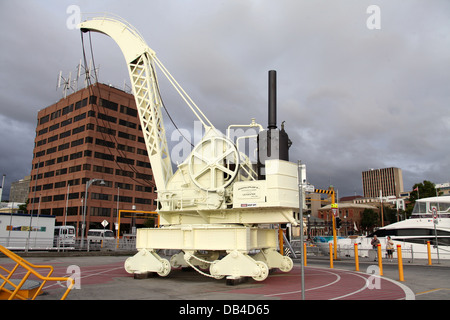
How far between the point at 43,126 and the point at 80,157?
22.3 m

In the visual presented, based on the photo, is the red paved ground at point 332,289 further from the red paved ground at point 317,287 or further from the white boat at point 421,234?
the white boat at point 421,234

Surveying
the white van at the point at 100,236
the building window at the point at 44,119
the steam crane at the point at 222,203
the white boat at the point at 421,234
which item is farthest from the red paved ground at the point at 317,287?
the building window at the point at 44,119

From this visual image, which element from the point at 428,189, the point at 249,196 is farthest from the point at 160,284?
the point at 428,189

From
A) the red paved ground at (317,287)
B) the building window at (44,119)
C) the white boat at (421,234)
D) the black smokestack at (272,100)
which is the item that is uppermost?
the building window at (44,119)

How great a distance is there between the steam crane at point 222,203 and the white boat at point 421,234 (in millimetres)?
13935

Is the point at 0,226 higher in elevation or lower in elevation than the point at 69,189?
lower

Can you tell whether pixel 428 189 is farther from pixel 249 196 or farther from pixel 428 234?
pixel 249 196

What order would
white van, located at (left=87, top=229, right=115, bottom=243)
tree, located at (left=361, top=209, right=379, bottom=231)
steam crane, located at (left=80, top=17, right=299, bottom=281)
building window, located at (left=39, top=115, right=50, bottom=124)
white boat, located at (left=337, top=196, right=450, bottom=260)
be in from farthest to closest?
1. tree, located at (left=361, top=209, right=379, bottom=231)
2. building window, located at (left=39, top=115, right=50, bottom=124)
3. white van, located at (left=87, top=229, right=115, bottom=243)
4. white boat, located at (left=337, top=196, right=450, bottom=260)
5. steam crane, located at (left=80, top=17, right=299, bottom=281)

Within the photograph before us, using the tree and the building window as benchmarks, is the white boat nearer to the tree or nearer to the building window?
the building window

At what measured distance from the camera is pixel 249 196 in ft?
44.4

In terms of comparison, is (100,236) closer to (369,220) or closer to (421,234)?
(421,234)

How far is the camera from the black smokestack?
1373cm

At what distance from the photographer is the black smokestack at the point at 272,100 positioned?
1373 centimetres

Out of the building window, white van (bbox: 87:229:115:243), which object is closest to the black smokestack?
white van (bbox: 87:229:115:243)
